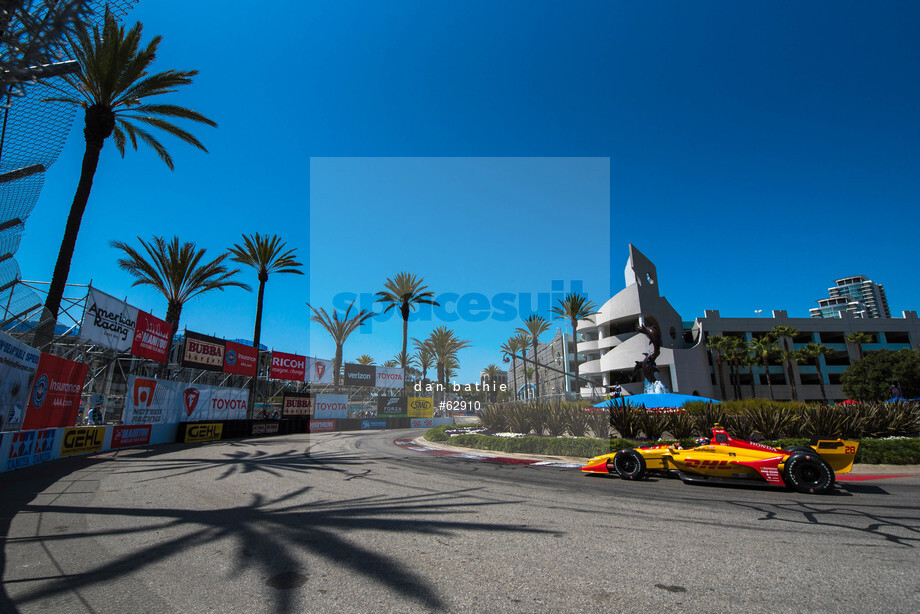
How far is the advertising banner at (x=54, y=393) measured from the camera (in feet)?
41.8

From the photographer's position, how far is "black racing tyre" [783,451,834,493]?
27.7 feet

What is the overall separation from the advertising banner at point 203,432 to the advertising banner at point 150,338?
4.00m

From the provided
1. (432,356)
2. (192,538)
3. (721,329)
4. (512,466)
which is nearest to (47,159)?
(192,538)

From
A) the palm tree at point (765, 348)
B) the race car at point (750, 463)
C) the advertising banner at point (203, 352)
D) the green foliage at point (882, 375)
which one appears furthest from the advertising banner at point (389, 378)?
the green foliage at point (882, 375)

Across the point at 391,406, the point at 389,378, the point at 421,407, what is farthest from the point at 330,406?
the point at 421,407

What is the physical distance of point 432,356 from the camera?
6138 cm

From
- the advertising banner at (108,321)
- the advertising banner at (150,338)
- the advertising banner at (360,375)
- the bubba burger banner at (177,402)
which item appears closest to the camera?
the advertising banner at (108,321)

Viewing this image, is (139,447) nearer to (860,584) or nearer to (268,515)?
(268,515)

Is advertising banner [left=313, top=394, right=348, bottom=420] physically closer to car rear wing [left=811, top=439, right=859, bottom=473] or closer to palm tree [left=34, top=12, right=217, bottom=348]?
palm tree [left=34, top=12, right=217, bottom=348]

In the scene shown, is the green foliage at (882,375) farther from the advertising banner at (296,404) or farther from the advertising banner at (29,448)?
the advertising banner at (29,448)

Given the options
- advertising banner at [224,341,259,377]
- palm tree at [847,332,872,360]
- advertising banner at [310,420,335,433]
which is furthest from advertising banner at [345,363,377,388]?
palm tree at [847,332,872,360]

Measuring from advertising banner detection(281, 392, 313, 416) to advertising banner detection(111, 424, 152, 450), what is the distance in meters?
13.0

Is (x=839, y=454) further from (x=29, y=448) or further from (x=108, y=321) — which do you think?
(x=108, y=321)

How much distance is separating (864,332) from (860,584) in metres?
79.9
